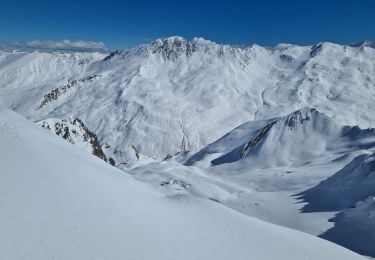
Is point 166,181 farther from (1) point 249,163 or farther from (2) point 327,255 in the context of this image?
(2) point 327,255

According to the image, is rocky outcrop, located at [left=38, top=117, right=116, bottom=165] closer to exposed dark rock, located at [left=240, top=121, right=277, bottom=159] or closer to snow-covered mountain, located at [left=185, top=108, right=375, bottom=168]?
snow-covered mountain, located at [left=185, top=108, right=375, bottom=168]

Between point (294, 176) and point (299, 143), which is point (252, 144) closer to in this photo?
point (299, 143)

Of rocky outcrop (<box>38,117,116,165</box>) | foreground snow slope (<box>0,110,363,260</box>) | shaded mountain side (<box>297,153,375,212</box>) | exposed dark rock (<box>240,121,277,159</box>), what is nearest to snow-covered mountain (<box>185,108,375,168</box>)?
exposed dark rock (<box>240,121,277,159</box>)

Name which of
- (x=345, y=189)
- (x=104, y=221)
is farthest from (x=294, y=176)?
(x=104, y=221)

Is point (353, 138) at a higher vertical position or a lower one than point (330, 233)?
higher

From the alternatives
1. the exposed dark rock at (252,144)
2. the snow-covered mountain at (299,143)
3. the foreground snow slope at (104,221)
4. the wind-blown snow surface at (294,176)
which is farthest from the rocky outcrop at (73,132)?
the foreground snow slope at (104,221)

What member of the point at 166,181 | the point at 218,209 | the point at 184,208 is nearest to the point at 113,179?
the point at 184,208

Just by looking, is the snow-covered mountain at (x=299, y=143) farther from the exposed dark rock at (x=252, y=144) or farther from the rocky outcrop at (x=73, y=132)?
the rocky outcrop at (x=73, y=132)

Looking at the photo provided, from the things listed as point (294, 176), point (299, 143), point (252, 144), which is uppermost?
point (299, 143)
